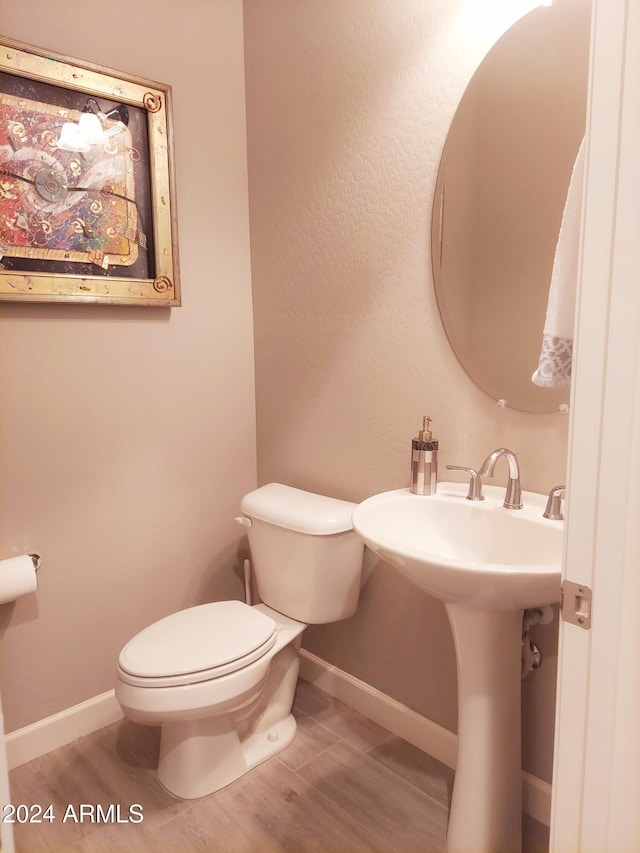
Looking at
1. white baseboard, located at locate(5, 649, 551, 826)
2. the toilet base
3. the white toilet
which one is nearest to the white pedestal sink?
white baseboard, located at locate(5, 649, 551, 826)

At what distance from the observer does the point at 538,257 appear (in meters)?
1.37

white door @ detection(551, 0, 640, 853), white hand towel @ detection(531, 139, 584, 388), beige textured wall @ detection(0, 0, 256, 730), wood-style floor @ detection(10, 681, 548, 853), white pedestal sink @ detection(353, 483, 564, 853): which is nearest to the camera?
white door @ detection(551, 0, 640, 853)

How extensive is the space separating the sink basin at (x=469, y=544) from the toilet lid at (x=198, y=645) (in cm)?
52

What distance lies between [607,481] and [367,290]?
126cm

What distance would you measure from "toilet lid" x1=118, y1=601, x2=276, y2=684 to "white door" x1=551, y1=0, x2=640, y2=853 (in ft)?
3.29

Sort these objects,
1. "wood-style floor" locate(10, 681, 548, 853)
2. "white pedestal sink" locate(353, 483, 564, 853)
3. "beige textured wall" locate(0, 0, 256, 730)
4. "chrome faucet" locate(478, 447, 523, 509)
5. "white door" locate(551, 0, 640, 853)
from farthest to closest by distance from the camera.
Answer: "beige textured wall" locate(0, 0, 256, 730)
"wood-style floor" locate(10, 681, 548, 853)
"chrome faucet" locate(478, 447, 523, 509)
"white pedestal sink" locate(353, 483, 564, 853)
"white door" locate(551, 0, 640, 853)

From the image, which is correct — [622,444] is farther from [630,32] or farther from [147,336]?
[147,336]

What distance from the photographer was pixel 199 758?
5.25ft

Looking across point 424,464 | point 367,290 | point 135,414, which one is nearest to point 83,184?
point 135,414

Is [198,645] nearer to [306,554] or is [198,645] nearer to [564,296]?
[306,554]

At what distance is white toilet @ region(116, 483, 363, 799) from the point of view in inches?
58.0

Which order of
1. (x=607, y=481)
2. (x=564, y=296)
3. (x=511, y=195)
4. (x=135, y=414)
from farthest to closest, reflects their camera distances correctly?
1. (x=135, y=414)
2. (x=511, y=195)
3. (x=564, y=296)
4. (x=607, y=481)

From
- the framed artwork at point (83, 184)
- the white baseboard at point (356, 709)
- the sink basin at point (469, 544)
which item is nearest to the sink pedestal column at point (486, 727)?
the sink basin at point (469, 544)

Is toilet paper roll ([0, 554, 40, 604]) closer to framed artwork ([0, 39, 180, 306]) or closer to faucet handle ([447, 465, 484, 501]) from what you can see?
framed artwork ([0, 39, 180, 306])
